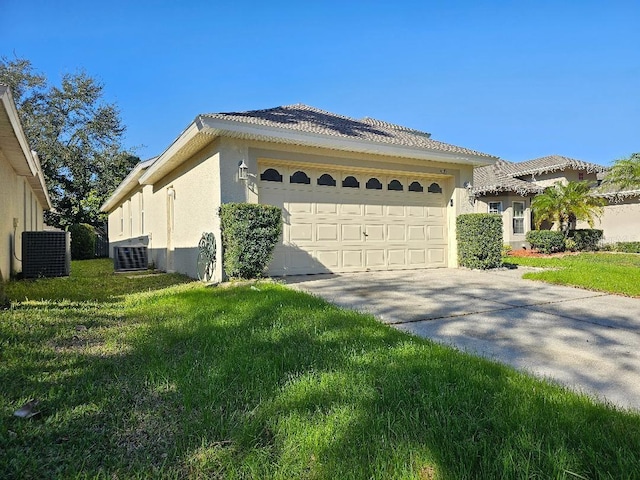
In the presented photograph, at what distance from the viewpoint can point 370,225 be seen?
891 cm

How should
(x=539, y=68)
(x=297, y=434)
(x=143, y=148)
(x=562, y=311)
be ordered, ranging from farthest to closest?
(x=143, y=148), (x=539, y=68), (x=562, y=311), (x=297, y=434)

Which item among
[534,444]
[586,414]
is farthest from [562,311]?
[534,444]

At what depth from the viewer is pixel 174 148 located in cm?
834

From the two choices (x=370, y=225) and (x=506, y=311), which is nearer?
(x=506, y=311)

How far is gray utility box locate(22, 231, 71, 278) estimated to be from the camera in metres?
A: 8.48

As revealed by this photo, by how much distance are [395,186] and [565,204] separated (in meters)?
11.2

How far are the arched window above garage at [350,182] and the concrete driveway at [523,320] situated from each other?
244 centimetres

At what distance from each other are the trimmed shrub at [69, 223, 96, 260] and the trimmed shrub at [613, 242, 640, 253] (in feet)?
90.0

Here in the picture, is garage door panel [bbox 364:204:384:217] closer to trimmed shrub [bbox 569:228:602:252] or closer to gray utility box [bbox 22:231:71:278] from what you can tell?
gray utility box [bbox 22:231:71:278]

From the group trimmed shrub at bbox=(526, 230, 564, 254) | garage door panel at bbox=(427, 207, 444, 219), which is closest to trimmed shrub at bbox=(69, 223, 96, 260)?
garage door panel at bbox=(427, 207, 444, 219)

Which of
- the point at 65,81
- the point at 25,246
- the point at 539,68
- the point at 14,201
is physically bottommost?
the point at 25,246

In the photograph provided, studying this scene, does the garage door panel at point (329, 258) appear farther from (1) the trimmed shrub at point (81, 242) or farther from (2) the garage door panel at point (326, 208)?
(1) the trimmed shrub at point (81, 242)

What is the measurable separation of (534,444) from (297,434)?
1.04 m

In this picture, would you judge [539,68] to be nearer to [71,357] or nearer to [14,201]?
[71,357]
